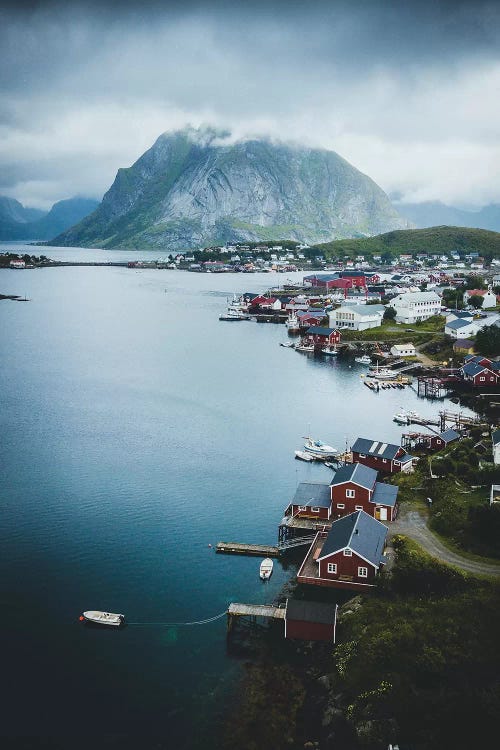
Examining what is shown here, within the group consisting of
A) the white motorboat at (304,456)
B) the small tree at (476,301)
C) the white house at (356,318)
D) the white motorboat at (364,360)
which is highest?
the small tree at (476,301)

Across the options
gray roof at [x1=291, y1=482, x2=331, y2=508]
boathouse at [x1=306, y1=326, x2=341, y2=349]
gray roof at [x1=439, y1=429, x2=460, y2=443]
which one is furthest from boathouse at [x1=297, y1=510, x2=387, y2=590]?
boathouse at [x1=306, y1=326, x2=341, y2=349]

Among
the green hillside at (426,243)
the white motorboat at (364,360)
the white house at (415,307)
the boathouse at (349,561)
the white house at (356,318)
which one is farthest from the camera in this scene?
the green hillside at (426,243)

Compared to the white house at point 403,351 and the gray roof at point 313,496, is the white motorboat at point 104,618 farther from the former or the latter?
the white house at point 403,351

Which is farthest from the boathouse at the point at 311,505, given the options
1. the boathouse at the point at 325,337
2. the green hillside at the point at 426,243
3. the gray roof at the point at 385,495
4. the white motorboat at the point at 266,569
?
the green hillside at the point at 426,243

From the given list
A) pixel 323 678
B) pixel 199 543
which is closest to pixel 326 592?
pixel 323 678

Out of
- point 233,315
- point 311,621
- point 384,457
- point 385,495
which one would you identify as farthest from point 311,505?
point 233,315

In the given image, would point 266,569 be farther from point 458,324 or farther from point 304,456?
point 458,324

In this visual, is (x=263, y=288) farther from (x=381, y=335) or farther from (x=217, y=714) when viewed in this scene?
(x=217, y=714)
